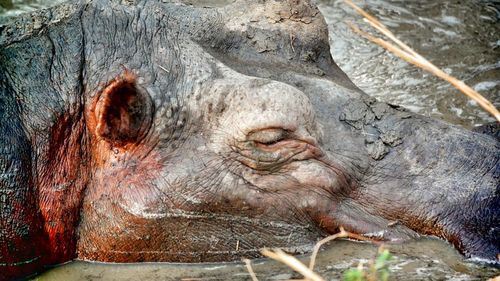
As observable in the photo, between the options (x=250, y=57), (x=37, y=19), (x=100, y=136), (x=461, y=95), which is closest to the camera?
(x=100, y=136)

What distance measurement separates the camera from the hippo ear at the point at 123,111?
4.30 metres

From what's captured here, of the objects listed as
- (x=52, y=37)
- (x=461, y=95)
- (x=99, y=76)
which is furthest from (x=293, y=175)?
(x=461, y=95)

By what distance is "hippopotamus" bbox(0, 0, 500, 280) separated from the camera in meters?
4.35

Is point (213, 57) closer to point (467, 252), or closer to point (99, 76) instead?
point (99, 76)

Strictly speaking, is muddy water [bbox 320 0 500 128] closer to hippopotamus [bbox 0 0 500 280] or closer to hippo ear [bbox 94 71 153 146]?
hippopotamus [bbox 0 0 500 280]

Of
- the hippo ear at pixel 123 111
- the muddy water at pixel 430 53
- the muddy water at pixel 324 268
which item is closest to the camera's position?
the hippo ear at pixel 123 111

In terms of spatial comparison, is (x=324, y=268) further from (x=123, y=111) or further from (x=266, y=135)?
(x=123, y=111)

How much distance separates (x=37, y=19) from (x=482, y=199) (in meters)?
2.68

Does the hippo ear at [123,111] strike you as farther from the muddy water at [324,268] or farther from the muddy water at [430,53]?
the muddy water at [430,53]

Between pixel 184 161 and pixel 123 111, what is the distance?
42 centimetres

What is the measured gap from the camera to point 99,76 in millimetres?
4414

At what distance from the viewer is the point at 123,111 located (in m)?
4.34

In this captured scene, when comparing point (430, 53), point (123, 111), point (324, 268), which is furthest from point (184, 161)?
point (430, 53)

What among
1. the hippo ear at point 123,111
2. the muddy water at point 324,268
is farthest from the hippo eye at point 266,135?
the muddy water at point 324,268
